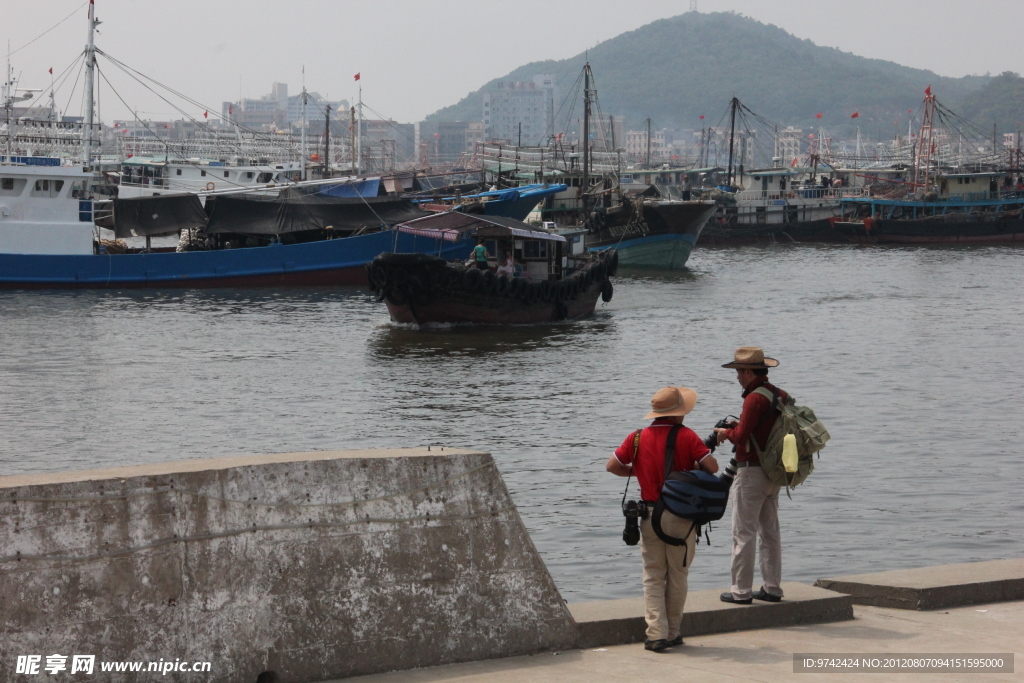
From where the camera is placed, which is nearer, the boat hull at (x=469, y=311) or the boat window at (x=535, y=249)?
the boat hull at (x=469, y=311)

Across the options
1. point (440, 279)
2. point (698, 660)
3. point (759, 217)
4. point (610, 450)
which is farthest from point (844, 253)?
point (698, 660)

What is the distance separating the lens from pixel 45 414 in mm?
19594

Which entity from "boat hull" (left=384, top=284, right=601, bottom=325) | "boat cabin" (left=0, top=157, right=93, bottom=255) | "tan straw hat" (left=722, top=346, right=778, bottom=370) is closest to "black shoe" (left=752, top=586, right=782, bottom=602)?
"tan straw hat" (left=722, top=346, right=778, bottom=370)

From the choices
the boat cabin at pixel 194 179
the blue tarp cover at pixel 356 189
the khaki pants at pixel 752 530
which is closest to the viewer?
the khaki pants at pixel 752 530

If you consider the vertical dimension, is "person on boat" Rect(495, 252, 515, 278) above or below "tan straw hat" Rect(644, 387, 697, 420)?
below

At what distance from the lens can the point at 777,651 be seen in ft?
20.2

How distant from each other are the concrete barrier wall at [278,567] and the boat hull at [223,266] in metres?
36.6

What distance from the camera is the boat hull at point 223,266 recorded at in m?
41.6

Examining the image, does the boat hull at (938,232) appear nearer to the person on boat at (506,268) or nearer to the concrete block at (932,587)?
the person on boat at (506,268)

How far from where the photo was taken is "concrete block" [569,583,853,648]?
6.24 metres

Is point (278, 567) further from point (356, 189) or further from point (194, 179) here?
point (194, 179)

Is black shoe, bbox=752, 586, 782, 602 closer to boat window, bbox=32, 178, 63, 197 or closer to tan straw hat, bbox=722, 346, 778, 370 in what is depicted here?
tan straw hat, bbox=722, 346, 778, 370

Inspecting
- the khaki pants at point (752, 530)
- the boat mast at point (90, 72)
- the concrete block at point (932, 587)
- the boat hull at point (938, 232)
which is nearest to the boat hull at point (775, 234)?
the boat hull at point (938, 232)

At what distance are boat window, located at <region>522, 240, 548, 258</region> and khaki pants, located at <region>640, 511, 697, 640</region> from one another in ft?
89.0
